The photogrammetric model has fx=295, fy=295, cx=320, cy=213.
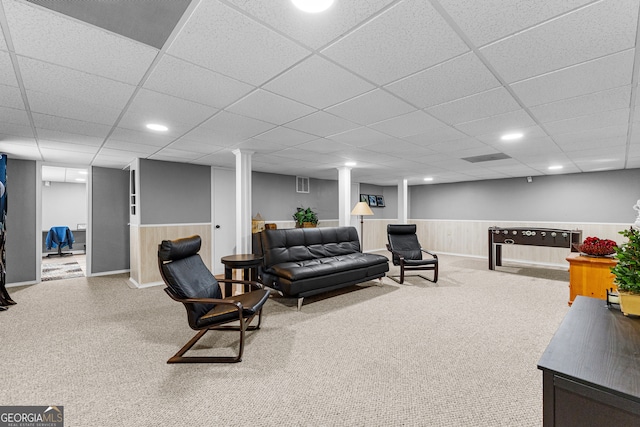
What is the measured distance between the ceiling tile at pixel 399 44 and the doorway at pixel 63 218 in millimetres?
8618

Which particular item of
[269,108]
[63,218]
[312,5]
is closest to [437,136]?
[269,108]

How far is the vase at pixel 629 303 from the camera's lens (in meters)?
1.35

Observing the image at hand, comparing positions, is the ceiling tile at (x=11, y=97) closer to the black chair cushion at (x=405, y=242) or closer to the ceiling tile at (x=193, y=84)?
the ceiling tile at (x=193, y=84)

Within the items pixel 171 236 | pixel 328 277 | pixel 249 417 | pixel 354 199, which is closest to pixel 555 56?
pixel 249 417

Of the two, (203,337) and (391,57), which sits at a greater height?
(391,57)

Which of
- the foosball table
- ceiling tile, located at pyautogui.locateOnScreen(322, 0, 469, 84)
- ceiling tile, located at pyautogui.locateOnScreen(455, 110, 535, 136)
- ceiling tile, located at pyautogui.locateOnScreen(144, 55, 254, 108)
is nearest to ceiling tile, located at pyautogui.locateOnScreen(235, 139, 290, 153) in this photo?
ceiling tile, located at pyautogui.locateOnScreen(144, 55, 254, 108)

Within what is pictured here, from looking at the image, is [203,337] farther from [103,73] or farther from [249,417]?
[103,73]

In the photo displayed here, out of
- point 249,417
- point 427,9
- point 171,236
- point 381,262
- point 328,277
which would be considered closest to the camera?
point 427,9

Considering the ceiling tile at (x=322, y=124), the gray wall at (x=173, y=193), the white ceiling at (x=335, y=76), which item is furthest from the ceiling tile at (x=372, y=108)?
the gray wall at (x=173, y=193)

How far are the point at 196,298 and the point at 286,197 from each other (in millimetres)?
5055

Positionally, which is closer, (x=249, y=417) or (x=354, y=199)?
(x=249, y=417)

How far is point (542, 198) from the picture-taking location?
24.9 ft

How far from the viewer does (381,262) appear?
4855 mm

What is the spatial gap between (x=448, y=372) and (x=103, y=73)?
3361 millimetres
